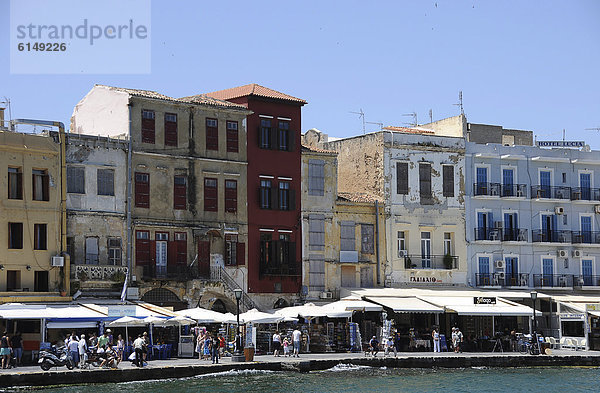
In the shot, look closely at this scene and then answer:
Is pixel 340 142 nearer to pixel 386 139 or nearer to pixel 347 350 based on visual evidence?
pixel 386 139

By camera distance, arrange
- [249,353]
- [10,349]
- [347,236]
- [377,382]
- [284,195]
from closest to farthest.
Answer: [10,349] → [377,382] → [249,353] → [284,195] → [347,236]

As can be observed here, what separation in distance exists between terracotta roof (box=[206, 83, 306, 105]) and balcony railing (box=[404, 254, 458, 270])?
9.48 m

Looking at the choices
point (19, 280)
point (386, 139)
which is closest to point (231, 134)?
point (386, 139)

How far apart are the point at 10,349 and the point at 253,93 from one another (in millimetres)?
18062

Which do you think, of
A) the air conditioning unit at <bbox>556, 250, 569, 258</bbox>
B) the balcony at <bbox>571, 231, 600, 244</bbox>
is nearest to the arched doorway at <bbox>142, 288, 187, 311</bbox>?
the air conditioning unit at <bbox>556, 250, 569, 258</bbox>

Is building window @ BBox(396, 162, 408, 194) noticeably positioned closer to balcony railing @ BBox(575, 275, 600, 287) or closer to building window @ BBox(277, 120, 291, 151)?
building window @ BBox(277, 120, 291, 151)

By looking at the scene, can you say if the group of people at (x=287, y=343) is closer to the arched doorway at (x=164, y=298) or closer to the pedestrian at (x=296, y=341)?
the pedestrian at (x=296, y=341)

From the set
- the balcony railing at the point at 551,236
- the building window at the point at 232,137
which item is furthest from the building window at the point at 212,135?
the balcony railing at the point at 551,236

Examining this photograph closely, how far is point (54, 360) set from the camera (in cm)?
3834

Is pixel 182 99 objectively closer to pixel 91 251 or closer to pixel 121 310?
pixel 91 251

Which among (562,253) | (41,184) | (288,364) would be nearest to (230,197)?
(41,184)

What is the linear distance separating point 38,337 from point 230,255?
10.6 metres

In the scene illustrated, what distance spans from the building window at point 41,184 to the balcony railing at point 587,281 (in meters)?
28.4

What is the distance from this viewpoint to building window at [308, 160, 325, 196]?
53.9 meters
